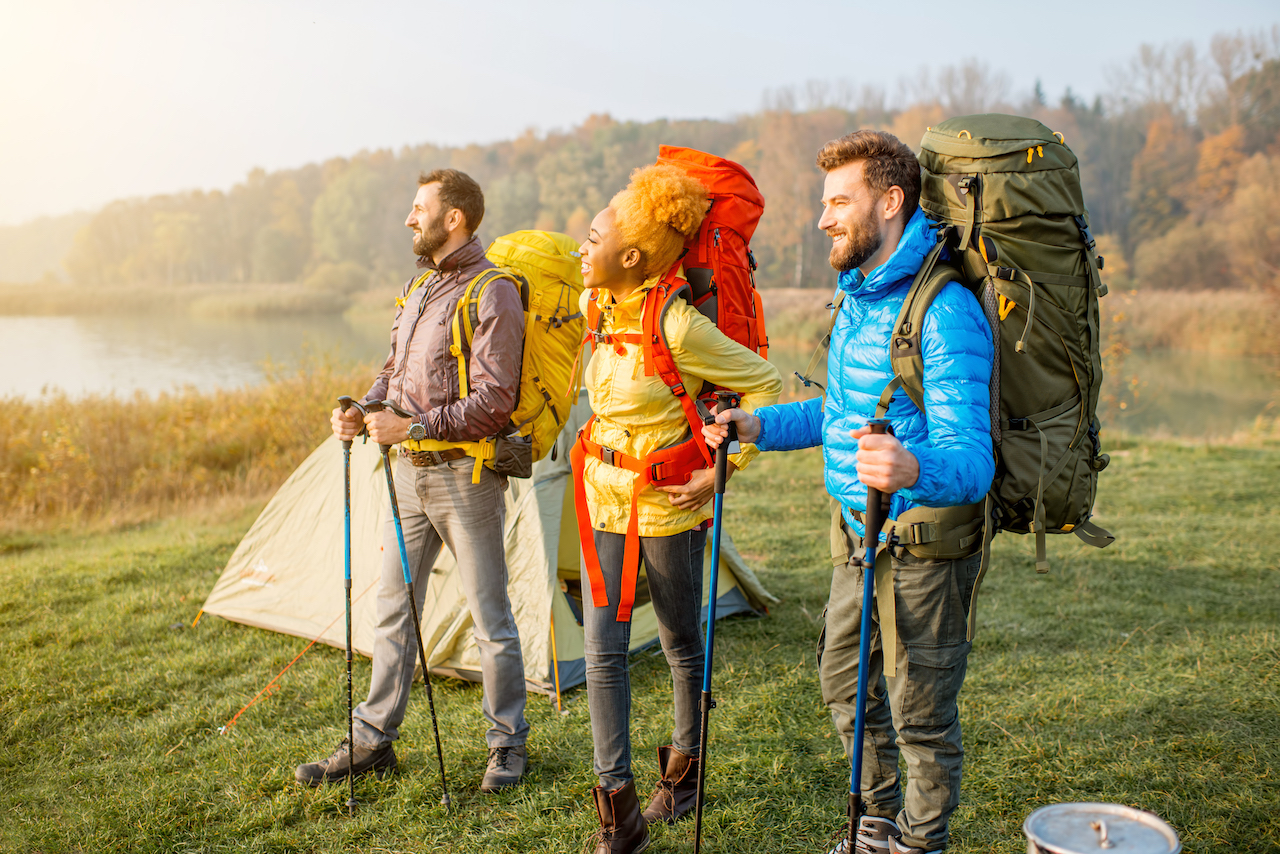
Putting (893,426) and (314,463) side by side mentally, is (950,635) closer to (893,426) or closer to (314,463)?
(893,426)

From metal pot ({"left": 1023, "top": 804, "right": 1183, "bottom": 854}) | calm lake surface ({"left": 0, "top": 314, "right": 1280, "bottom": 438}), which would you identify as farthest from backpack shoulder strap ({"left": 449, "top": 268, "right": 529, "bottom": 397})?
calm lake surface ({"left": 0, "top": 314, "right": 1280, "bottom": 438})

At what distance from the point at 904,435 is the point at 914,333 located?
0.79ft

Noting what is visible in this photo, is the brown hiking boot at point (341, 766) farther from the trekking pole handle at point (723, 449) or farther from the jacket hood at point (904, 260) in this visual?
the jacket hood at point (904, 260)

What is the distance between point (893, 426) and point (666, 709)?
7.00 feet

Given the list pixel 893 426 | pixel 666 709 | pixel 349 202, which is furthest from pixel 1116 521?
pixel 349 202

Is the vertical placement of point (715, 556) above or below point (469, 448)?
below

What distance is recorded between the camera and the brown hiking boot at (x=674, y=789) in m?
2.63

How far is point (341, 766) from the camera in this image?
2957 mm

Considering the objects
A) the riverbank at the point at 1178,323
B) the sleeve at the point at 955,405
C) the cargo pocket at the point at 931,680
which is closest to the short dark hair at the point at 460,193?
the sleeve at the point at 955,405

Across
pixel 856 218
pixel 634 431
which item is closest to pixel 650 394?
pixel 634 431

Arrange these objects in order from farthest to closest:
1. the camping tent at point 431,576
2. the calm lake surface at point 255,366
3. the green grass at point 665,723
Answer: the calm lake surface at point 255,366 → the camping tent at point 431,576 → the green grass at point 665,723

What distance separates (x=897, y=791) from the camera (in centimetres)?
231

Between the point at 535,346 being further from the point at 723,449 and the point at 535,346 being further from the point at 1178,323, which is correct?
the point at 1178,323

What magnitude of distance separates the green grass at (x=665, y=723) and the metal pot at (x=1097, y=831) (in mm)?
1356
